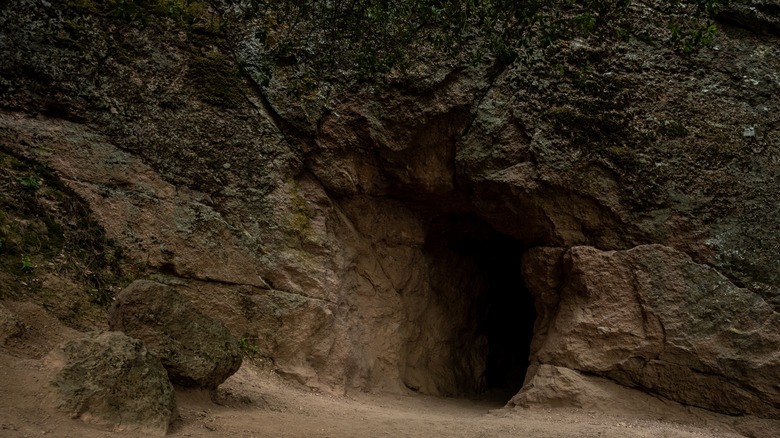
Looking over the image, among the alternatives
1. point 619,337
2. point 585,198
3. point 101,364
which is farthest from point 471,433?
point 585,198

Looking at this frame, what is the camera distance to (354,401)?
7602mm

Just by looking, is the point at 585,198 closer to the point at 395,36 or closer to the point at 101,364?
the point at 395,36

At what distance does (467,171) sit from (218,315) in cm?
378

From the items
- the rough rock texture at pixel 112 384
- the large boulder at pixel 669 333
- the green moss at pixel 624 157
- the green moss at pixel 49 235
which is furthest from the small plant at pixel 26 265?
the green moss at pixel 624 157

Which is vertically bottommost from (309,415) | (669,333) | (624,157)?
(309,415)

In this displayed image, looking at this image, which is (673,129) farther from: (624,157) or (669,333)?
(669,333)

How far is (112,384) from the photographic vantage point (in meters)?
3.95

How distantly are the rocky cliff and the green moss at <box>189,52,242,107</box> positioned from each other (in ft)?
0.09

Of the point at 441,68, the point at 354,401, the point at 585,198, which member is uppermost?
the point at 441,68

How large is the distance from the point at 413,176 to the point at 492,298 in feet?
14.2

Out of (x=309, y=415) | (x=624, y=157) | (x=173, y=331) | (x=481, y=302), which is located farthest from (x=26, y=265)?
(x=481, y=302)

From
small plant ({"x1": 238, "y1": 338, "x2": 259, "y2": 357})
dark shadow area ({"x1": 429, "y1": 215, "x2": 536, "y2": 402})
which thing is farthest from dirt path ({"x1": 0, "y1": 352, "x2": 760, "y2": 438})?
dark shadow area ({"x1": 429, "y1": 215, "x2": 536, "y2": 402})

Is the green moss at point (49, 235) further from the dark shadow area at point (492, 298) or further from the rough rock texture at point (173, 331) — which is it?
the dark shadow area at point (492, 298)

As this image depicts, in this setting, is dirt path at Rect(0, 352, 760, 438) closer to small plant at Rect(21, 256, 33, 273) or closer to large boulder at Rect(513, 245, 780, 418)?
large boulder at Rect(513, 245, 780, 418)
